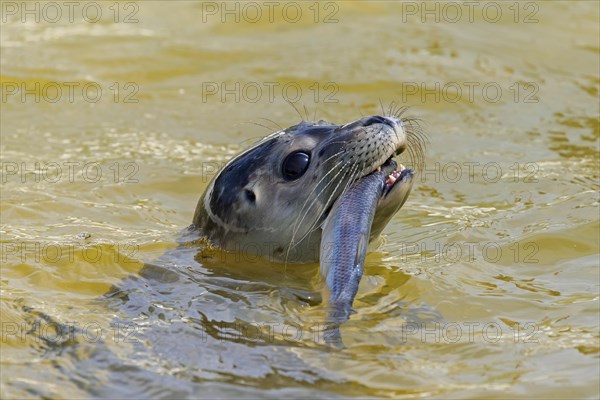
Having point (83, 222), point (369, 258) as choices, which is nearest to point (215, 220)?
point (369, 258)

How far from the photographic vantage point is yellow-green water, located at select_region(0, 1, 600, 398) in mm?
5340

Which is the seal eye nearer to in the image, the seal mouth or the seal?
the seal

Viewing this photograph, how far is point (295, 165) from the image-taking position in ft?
21.5

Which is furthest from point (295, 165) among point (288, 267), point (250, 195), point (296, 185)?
point (288, 267)

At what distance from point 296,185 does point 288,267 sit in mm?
479

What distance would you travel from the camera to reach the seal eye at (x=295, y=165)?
6.54m

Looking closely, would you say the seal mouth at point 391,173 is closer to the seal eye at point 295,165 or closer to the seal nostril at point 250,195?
the seal eye at point 295,165

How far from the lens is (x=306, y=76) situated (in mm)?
11539

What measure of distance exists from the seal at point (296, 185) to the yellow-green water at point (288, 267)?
175 millimetres

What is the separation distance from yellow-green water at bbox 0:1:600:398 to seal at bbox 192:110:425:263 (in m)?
0.17

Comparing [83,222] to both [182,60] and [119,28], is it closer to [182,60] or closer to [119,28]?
[182,60]

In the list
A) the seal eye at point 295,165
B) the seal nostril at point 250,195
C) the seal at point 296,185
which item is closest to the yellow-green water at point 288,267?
the seal at point 296,185

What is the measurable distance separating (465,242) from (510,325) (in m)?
1.60

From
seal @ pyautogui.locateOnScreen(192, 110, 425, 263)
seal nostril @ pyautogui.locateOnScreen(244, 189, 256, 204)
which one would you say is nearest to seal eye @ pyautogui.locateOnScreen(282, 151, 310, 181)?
seal @ pyautogui.locateOnScreen(192, 110, 425, 263)
